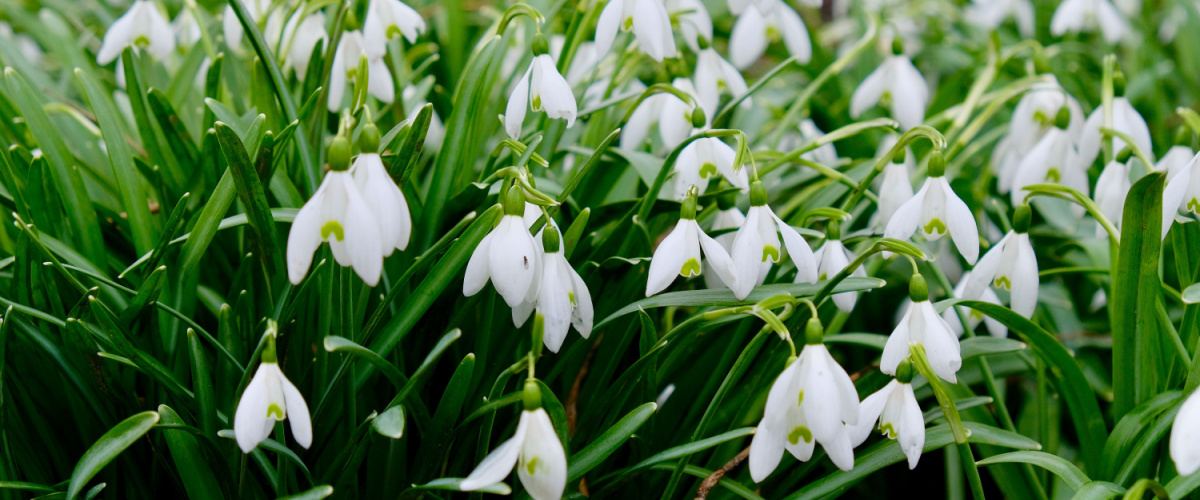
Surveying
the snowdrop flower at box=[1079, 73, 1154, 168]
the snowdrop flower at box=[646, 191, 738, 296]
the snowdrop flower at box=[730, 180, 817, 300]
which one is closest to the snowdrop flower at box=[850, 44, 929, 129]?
the snowdrop flower at box=[1079, 73, 1154, 168]

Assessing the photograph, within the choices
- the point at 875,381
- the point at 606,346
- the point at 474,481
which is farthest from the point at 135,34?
the point at 875,381

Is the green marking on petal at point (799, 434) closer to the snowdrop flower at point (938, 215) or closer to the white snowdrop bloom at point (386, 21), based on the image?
the snowdrop flower at point (938, 215)

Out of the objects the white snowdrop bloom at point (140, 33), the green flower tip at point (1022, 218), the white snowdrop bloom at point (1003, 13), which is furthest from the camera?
the white snowdrop bloom at point (1003, 13)

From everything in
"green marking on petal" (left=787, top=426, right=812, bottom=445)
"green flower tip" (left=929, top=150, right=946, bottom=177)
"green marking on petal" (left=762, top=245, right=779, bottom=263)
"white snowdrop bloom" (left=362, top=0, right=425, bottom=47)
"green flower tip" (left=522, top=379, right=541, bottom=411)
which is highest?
"white snowdrop bloom" (left=362, top=0, right=425, bottom=47)

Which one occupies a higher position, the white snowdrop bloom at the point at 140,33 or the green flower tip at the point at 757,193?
the white snowdrop bloom at the point at 140,33

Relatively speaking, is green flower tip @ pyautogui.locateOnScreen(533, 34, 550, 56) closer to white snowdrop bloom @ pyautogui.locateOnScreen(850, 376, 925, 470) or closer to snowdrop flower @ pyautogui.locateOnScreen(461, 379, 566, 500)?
snowdrop flower @ pyautogui.locateOnScreen(461, 379, 566, 500)

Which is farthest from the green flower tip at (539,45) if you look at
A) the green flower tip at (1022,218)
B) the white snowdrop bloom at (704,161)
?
the green flower tip at (1022,218)

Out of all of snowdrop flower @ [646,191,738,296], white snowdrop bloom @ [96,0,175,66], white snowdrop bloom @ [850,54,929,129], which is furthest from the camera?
white snowdrop bloom @ [850,54,929,129]
